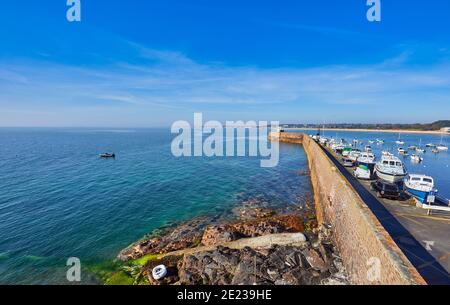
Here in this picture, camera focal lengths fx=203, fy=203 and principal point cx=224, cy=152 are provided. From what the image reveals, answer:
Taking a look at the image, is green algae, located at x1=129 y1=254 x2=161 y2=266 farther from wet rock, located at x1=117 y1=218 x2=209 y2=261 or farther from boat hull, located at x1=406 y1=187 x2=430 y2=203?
boat hull, located at x1=406 y1=187 x2=430 y2=203

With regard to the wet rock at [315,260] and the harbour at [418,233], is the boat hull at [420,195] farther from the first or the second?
the wet rock at [315,260]

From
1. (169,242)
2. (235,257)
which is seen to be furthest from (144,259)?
(235,257)

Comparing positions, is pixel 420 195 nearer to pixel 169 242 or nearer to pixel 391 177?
pixel 391 177

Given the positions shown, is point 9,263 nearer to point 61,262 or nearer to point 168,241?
point 61,262

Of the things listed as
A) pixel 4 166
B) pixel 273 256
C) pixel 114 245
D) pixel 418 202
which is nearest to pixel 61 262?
pixel 114 245

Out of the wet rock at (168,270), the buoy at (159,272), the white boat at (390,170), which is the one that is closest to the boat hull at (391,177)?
the white boat at (390,170)

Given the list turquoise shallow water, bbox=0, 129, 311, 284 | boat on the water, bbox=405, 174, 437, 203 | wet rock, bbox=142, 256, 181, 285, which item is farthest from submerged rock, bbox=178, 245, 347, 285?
boat on the water, bbox=405, 174, 437, 203

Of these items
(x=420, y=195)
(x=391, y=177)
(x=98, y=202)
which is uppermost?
(x=391, y=177)
